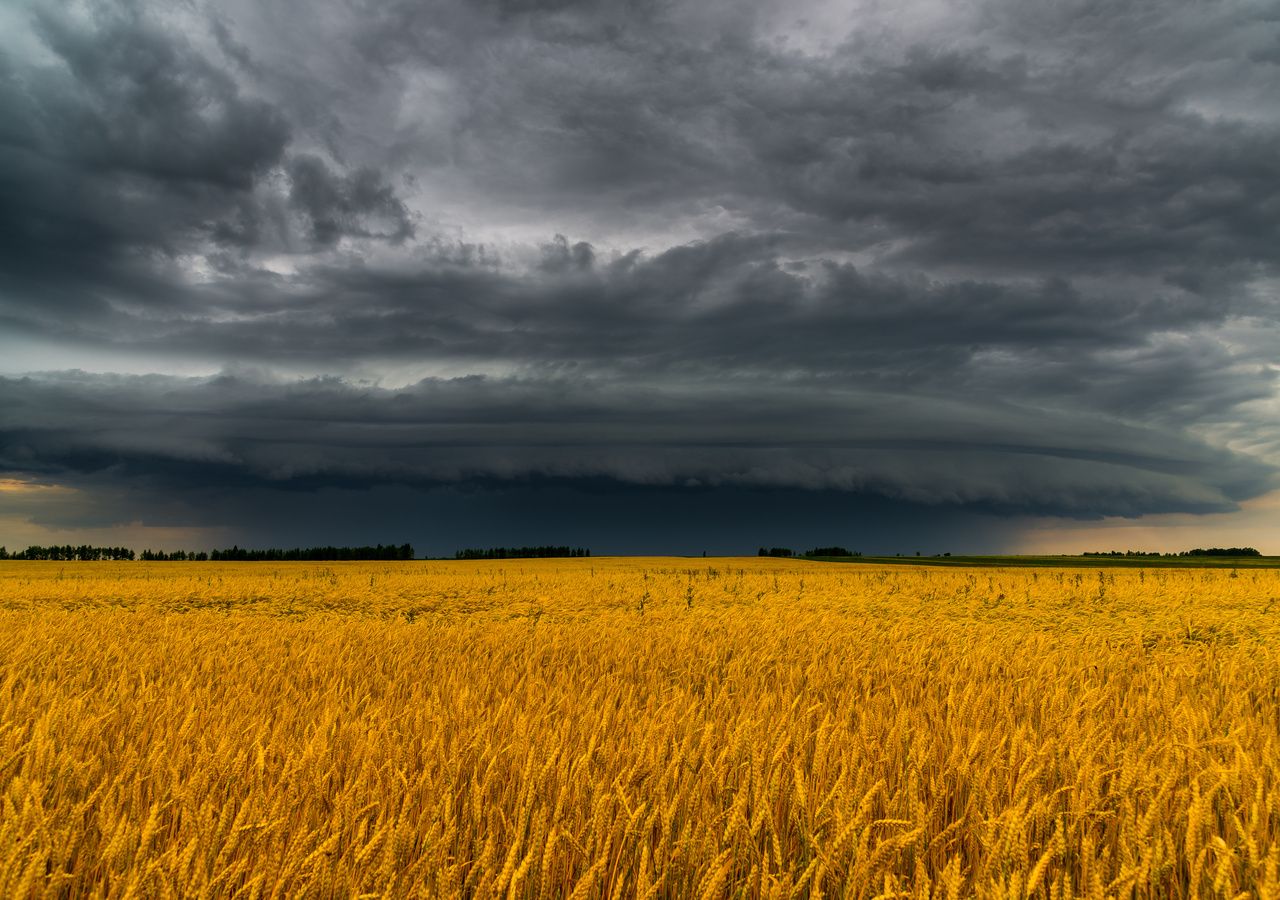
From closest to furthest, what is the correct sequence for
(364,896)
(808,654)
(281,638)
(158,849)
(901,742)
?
(364,896), (158,849), (901,742), (808,654), (281,638)

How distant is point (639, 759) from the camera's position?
143 inches

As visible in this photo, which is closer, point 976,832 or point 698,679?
point 976,832

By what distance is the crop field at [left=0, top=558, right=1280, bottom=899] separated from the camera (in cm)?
254

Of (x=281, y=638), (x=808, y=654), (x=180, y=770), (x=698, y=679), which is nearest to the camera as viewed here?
(x=180, y=770)

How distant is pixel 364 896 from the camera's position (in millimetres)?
2107

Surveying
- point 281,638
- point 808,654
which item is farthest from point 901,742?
point 281,638

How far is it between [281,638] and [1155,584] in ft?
80.2

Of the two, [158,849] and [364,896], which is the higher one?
[364,896]

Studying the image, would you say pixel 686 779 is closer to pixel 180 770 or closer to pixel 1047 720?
pixel 180 770

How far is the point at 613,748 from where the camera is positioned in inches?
165

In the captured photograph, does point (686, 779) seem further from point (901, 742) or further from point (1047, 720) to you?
point (1047, 720)

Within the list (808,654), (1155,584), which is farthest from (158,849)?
(1155,584)

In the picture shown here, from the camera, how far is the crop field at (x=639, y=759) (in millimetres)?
2545

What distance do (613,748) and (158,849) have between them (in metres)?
2.12
